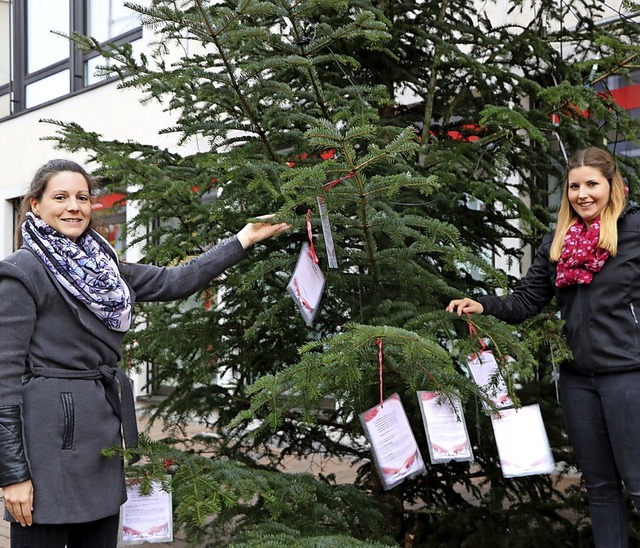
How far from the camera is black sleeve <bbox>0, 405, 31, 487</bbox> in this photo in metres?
2.24

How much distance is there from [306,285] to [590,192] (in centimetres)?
114

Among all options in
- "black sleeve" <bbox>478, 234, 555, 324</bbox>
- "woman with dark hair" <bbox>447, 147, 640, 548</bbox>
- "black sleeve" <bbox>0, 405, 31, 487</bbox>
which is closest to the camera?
"black sleeve" <bbox>0, 405, 31, 487</bbox>

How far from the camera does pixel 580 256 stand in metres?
2.87

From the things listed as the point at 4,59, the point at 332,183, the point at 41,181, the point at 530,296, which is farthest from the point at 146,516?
the point at 4,59

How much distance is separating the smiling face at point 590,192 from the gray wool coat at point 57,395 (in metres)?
1.80

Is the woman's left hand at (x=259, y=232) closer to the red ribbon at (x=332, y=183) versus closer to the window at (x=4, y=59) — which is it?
the red ribbon at (x=332, y=183)

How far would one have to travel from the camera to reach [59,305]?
2.40 metres

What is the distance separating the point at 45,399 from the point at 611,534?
7.00ft

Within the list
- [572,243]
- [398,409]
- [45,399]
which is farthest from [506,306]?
[45,399]

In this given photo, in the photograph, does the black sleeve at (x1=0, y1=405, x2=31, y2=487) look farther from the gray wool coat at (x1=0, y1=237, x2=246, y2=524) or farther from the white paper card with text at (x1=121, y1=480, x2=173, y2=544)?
the white paper card with text at (x1=121, y1=480, x2=173, y2=544)

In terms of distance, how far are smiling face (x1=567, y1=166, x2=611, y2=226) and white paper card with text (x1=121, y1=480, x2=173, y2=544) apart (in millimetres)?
1852

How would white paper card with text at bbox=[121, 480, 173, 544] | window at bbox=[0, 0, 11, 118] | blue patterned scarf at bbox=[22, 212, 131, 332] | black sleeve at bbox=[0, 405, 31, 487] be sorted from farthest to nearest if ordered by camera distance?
window at bbox=[0, 0, 11, 118]
white paper card with text at bbox=[121, 480, 173, 544]
blue patterned scarf at bbox=[22, 212, 131, 332]
black sleeve at bbox=[0, 405, 31, 487]

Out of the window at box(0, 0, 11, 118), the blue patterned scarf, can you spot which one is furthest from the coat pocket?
the window at box(0, 0, 11, 118)

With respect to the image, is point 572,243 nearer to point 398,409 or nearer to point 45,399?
point 398,409
